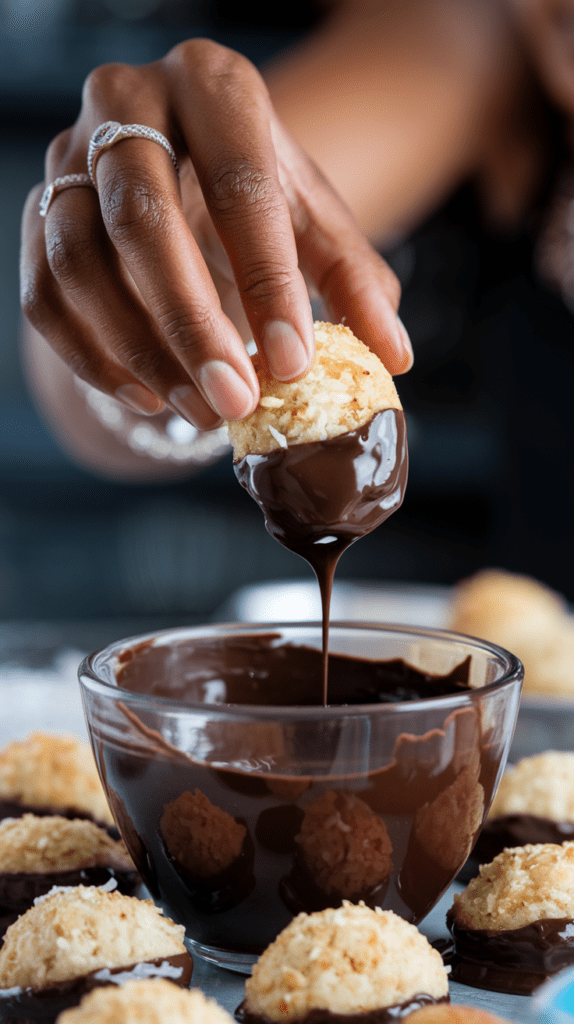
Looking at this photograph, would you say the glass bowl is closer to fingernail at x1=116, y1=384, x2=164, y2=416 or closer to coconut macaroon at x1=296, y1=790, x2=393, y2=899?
coconut macaroon at x1=296, y1=790, x2=393, y2=899

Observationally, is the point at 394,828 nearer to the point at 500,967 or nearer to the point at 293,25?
the point at 500,967

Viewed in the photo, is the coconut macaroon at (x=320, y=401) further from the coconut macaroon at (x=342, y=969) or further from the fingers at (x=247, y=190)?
the coconut macaroon at (x=342, y=969)

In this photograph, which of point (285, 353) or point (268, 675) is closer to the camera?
point (285, 353)

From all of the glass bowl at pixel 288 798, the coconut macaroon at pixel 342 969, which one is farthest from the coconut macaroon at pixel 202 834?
the coconut macaroon at pixel 342 969

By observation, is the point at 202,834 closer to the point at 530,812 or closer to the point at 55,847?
the point at 55,847

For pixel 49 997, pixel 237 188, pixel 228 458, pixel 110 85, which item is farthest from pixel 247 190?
pixel 228 458
